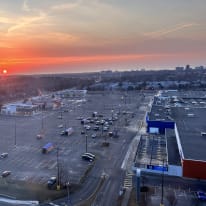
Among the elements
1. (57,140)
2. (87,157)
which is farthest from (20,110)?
(87,157)

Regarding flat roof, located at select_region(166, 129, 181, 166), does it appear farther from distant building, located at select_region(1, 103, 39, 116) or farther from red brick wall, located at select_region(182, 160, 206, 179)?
distant building, located at select_region(1, 103, 39, 116)

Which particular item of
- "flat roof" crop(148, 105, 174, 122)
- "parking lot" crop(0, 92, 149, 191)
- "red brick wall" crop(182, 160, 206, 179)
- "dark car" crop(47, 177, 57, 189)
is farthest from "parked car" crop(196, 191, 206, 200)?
"flat roof" crop(148, 105, 174, 122)

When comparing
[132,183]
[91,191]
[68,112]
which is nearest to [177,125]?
[132,183]

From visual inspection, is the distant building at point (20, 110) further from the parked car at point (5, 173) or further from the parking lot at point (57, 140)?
the parked car at point (5, 173)

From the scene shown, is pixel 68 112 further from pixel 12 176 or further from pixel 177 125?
pixel 12 176

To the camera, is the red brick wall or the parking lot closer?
the red brick wall
